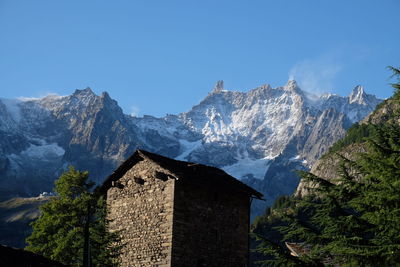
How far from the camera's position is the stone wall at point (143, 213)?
28.7m

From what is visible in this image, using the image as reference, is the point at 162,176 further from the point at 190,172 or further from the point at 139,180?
the point at 139,180

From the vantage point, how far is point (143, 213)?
99.0 feet

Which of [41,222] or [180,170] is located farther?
[41,222]

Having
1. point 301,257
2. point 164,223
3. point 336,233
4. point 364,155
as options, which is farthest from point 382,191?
point 164,223

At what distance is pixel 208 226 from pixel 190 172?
2707mm

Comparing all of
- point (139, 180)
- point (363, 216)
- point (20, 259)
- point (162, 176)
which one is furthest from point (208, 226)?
Result: point (363, 216)

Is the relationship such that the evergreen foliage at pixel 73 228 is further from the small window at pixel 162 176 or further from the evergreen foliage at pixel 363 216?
the evergreen foliage at pixel 363 216

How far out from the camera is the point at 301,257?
19938 millimetres

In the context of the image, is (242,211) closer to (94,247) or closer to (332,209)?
(94,247)

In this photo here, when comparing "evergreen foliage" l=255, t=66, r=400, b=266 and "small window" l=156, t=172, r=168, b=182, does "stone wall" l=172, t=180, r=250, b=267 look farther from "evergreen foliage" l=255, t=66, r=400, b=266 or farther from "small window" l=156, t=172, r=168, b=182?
"evergreen foliage" l=255, t=66, r=400, b=266

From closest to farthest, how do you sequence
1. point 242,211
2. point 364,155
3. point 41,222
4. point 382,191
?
point 382,191 → point 364,155 → point 242,211 → point 41,222

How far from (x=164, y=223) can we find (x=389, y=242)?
13.3 meters

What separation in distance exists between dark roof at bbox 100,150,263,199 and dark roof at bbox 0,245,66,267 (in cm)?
967

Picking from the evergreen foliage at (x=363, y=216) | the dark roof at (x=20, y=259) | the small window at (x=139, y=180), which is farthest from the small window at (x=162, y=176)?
the dark roof at (x=20, y=259)
